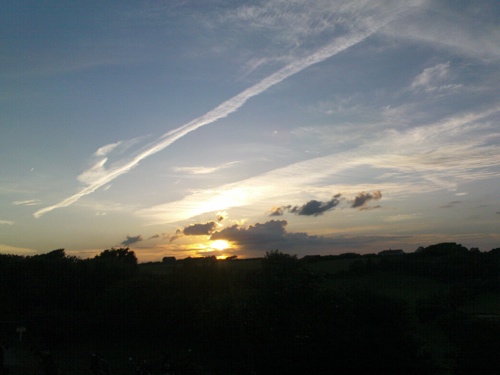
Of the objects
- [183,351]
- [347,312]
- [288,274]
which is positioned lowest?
[183,351]

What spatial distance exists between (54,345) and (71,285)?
1124 cm

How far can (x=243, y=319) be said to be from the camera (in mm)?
29875

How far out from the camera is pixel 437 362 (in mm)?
24625

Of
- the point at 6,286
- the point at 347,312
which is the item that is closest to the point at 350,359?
the point at 347,312

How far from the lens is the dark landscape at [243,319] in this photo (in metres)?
23.4

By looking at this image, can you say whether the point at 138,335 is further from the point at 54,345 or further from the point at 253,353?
the point at 253,353

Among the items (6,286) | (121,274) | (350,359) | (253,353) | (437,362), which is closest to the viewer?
(350,359)

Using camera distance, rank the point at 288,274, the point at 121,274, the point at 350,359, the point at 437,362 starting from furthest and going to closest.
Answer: the point at 121,274 → the point at 288,274 → the point at 437,362 → the point at 350,359

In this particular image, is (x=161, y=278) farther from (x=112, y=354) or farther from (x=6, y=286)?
(x=6, y=286)

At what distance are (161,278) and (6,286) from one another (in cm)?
1622

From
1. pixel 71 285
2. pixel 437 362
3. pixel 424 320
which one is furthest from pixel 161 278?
pixel 437 362

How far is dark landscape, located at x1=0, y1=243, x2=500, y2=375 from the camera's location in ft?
76.9

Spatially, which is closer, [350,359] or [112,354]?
[350,359]

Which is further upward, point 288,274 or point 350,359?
point 288,274
